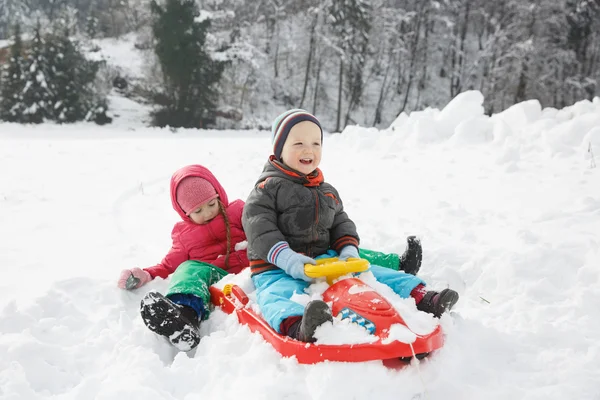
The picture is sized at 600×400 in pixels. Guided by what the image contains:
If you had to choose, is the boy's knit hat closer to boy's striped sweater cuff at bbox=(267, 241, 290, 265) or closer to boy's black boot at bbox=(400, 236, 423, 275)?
boy's striped sweater cuff at bbox=(267, 241, 290, 265)

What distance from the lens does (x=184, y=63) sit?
1900 centimetres

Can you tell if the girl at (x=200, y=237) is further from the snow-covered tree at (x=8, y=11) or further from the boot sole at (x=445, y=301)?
the snow-covered tree at (x=8, y=11)

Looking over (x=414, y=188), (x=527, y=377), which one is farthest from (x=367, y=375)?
(x=414, y=188)

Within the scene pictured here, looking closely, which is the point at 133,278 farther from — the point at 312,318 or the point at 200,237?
the point at 312,318

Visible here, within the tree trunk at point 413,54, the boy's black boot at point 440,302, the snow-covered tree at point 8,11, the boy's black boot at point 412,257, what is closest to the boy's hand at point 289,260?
the boy's black boot at point 440,302

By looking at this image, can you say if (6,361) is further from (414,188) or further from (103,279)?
(414,188)

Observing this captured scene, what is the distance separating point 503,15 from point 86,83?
2123 cm

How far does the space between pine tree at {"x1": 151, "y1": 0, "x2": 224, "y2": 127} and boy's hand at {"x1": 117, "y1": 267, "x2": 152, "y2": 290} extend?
56.3 ft

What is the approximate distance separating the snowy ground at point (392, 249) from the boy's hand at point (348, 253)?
627 millimetres

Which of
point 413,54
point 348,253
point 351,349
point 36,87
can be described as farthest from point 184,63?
point 351,349

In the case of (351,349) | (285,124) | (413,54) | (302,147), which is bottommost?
(351,349)

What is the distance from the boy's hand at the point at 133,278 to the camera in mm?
2943

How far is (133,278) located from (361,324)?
1.66m

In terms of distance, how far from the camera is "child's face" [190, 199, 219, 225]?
3.20 meters
